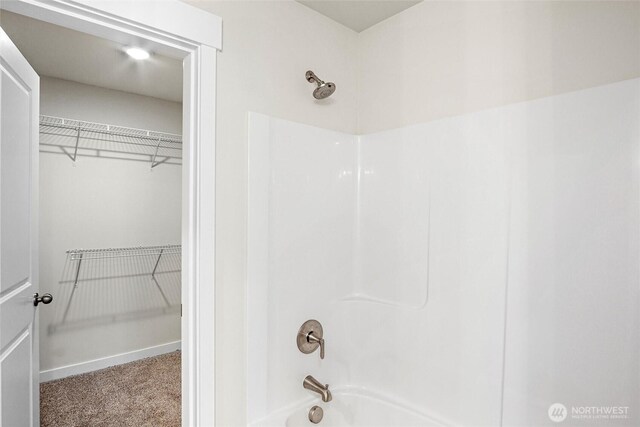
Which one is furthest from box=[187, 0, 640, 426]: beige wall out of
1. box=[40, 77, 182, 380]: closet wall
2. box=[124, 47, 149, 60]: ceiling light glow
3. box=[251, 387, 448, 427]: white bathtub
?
box=[40, 77, 182, 380]: closet wall

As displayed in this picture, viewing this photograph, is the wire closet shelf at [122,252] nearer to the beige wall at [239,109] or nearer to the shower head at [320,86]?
the beige wall at [239,109]

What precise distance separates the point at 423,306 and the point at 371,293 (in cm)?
29

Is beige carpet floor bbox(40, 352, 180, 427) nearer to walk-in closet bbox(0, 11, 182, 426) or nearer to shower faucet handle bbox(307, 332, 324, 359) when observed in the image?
walk-in closet bbox(0, 11, 182, 426)

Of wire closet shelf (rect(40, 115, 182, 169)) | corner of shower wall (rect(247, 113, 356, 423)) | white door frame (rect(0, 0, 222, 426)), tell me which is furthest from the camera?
wire closet shelf (rect(40, 115, 182, 169))

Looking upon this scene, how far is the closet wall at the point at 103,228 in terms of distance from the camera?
291 cm

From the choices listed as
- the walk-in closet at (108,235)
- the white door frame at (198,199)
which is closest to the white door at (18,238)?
the white door frame at (198,199)

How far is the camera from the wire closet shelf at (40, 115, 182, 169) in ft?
9.39

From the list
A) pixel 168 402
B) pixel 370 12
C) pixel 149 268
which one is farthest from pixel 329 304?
pixel 149 268

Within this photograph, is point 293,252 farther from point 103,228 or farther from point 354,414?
point 103,228

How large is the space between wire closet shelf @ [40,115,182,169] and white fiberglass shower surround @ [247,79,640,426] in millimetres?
2212

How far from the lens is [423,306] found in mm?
1580

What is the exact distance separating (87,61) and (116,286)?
185 centimetres

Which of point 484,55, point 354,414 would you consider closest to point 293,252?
point 354,414

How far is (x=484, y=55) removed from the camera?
1.41 metres
